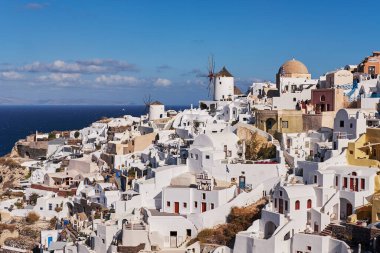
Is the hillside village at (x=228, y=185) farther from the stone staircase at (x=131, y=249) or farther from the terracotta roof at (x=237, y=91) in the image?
the terracotta roof at (x=237, y=91)

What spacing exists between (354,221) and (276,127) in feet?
47.1

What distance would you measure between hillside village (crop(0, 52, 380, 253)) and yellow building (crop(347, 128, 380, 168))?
60 mm

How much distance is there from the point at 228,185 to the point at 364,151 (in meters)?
8.58

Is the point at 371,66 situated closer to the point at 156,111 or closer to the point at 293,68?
the point at 293,68

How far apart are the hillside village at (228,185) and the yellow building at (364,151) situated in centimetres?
6

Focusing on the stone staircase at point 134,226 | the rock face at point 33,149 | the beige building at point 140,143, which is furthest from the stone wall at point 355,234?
the rock face at point 33,149

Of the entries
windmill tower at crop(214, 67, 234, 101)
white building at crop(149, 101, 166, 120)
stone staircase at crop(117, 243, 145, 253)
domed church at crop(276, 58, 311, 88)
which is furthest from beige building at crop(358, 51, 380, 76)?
stone staircase at crop(117, 243, 145, 253)

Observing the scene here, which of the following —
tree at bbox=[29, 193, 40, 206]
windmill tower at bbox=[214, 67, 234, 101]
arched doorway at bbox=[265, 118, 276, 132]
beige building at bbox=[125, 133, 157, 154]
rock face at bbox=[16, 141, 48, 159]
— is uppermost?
windmill tower at bbox=[214, 67, 234, 101]

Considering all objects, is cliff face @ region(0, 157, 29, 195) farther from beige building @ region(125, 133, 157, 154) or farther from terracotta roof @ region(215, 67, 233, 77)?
terracotta roof @ region(215, 67, 233, 77)

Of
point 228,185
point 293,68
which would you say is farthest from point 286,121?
point 293,68

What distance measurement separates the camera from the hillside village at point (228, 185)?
94.1 ft

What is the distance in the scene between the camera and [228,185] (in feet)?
113

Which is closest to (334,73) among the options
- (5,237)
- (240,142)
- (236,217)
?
(240,142)

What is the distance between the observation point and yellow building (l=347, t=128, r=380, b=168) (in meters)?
31.7
